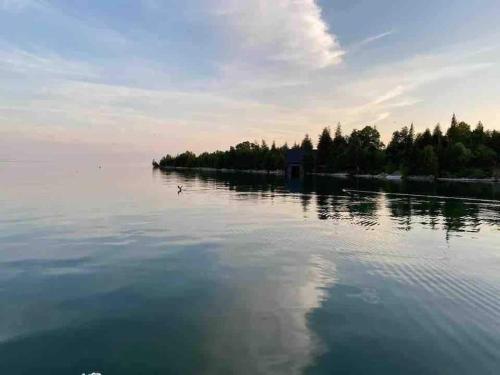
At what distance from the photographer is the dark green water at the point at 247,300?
13.3m

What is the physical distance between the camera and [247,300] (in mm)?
18953

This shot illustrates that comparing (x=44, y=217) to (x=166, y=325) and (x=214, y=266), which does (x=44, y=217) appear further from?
(x=166, y=325)

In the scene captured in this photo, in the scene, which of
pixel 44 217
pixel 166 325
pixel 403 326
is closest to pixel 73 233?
pixel 44 217

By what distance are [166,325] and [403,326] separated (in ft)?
29.9

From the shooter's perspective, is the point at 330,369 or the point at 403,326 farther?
the point at 403,326

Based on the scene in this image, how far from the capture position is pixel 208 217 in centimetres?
4812

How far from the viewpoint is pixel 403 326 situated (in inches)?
632

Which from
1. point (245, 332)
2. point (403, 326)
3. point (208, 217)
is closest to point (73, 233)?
point (208, 217)

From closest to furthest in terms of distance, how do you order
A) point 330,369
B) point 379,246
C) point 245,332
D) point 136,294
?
point 330,369 < point 245,332 < point 136,294 < point 379,246

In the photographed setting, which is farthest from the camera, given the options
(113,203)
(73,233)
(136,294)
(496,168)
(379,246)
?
(496,168)

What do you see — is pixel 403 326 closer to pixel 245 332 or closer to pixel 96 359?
pixel 245 332

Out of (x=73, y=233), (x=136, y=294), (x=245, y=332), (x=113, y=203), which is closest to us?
(x=245, y=332)

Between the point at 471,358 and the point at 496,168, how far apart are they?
17742 centimetres

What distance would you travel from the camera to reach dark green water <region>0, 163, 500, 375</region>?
43.5 ft
